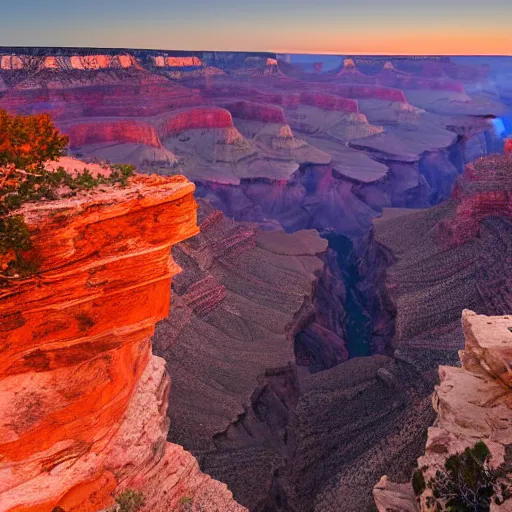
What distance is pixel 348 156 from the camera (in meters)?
107

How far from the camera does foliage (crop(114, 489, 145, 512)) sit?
16969mm

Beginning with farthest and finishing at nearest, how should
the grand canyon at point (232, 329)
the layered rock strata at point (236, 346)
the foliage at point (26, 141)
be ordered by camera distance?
the layered rock strata at point (236, 346)
the grand canyon at point (232, 329)
the foliage at point (26, 141)

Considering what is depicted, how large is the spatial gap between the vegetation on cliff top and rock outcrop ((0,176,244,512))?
360mm

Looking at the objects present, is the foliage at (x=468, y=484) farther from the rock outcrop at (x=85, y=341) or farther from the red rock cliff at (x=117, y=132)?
the red rock cliff at (x=117, y=132)

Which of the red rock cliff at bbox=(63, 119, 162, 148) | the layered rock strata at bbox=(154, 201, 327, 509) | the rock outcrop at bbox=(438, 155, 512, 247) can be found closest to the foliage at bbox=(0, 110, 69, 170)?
the layered rock strata at bbox=(154, 201, 327, 509)

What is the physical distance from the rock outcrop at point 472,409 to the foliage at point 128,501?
A: 8.21 metres

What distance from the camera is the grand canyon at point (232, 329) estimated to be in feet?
51.1

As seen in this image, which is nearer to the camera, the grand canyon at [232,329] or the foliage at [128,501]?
the grand canyon at [232,329]

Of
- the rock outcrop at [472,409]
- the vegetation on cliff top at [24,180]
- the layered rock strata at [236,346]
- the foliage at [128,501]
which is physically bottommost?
the layered rock strata at [236,346]

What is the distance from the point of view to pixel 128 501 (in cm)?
1709

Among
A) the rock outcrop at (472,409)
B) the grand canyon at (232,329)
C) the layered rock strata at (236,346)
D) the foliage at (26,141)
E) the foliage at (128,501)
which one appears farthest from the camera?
the layered rock strata at (236,346)

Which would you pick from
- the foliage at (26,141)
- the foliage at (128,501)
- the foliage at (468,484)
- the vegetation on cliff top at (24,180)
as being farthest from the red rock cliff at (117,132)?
the foliage at (468,484)

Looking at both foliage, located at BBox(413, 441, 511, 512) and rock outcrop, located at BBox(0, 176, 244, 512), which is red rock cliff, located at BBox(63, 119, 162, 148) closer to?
→ rock outcrop, located at BBox(0, 176, 244, 512)

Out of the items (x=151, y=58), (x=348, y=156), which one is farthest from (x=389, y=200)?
(x=151, y=58)
